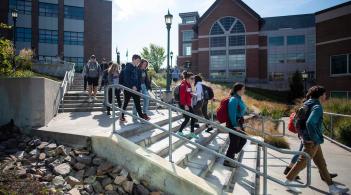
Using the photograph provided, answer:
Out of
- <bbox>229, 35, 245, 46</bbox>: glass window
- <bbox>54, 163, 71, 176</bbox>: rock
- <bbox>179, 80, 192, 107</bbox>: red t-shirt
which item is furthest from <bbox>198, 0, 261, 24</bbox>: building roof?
<bbox>54, 163, 71, 176</bbox>: rock

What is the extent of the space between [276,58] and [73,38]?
3170cm

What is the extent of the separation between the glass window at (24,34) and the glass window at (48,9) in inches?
117

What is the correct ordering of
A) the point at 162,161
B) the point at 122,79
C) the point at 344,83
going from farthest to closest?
1. the point at 344,83
2. the point at 122,79
3. the point at 162,161

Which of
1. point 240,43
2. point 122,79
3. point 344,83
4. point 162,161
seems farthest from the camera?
point 240,43

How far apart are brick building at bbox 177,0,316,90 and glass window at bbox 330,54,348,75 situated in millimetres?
17197

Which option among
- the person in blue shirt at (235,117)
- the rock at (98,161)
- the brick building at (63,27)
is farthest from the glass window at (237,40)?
the rock at (98,161)

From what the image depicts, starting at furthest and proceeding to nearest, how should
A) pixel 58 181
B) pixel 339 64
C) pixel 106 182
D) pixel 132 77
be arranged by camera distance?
pixel 339 64 → pixel 132 77 → pixel 106 182 → pixel 58 181

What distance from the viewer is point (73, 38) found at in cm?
4216

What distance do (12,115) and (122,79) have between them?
8.61 feet

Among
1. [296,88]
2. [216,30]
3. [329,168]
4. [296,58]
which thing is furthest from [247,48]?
[329,168]

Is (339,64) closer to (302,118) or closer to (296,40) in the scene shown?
(296,40)

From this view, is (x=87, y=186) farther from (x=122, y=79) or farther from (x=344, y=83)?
(x=344, y=83)

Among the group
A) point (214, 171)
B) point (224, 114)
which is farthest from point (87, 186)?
point (224, 114)

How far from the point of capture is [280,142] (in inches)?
375
